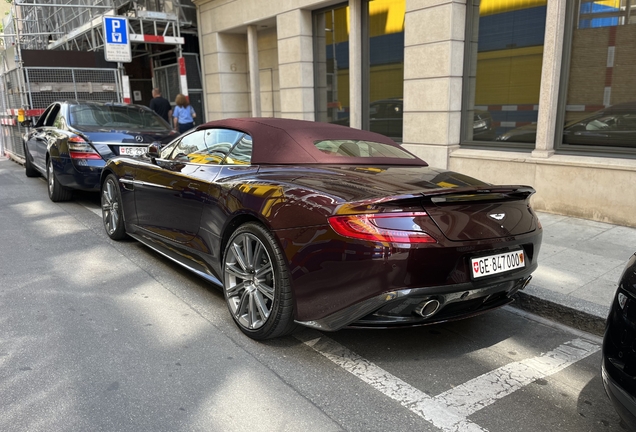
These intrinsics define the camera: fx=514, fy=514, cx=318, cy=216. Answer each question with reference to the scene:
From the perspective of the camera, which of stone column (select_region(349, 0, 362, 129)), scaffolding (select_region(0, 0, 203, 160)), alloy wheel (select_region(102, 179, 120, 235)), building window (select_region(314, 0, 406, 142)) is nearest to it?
alloy wheel (select_region(102, 179, 120, 235))

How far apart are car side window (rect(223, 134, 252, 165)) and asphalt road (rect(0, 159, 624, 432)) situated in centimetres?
118

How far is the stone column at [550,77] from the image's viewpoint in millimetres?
6746

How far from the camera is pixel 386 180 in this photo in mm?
3338

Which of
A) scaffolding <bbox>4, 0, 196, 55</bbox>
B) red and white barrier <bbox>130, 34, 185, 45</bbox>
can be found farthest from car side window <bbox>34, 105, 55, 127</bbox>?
red and white barrier <bbox>130, 34, 185, 45</bbox>

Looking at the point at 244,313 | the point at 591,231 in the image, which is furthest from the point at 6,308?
the point at 591,231

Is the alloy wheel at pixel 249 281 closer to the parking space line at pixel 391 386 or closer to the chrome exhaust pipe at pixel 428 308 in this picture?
the parking space line at pixel 391 386

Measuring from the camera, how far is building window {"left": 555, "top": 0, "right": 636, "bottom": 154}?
6.32 meters

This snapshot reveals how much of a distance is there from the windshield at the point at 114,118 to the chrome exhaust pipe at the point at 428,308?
22.3 feet

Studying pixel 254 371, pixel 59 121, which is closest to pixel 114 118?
pixel 59 121

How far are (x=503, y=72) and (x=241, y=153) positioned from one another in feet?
17.2

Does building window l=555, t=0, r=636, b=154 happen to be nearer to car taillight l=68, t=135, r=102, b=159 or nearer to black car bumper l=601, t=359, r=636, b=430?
black car bumper l=601, t=359, r=636, b=430

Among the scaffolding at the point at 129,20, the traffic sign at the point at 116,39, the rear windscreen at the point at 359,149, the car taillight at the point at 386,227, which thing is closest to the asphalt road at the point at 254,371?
the car taillight at the point at 386,227

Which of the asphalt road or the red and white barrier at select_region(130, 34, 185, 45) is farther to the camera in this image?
the red and white barrier at select_region(130, 34, 185, 45)

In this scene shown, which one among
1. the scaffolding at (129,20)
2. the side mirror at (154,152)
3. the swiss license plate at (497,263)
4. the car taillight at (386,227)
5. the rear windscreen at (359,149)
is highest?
the scaffolding at (129,20)
